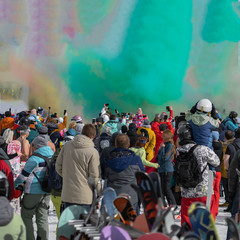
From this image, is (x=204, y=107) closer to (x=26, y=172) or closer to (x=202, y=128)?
(x=202, y=128)

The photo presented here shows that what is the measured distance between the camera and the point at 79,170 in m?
4.00

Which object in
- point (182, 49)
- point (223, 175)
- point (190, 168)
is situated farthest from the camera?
point (182, 49)

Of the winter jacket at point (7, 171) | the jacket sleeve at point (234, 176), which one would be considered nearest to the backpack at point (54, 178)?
the winter jacket at point (7, 171)

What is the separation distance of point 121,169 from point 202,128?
874 millimetres

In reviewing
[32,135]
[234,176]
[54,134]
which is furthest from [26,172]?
[32,135]

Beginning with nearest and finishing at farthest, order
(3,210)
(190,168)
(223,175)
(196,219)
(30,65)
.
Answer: (196,219)
(3,210)
(190,168)
(223,175)
(30,65)

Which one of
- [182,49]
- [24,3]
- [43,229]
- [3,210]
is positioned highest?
[24,3]

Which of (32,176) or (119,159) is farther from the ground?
(119,159)

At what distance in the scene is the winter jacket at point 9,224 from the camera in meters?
2.33

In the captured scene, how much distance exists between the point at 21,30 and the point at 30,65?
207 centimetres

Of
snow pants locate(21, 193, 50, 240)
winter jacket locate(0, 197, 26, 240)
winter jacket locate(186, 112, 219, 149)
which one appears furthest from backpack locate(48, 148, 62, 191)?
winter jacket locate(0, 197, 26, 240)

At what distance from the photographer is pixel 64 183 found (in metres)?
Answer: 4.06

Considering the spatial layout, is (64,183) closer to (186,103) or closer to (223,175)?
(223,175)

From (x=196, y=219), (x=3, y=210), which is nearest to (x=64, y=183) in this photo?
(x=3, y=210)
